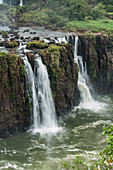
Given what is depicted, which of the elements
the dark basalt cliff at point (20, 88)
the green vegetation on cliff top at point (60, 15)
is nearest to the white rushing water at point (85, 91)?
the dark basalt cliff at point (20, 88)

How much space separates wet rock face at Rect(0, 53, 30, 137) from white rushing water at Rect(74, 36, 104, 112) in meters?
10.5

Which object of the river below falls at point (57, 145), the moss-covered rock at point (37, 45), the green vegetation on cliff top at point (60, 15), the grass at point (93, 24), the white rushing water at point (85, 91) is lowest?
the river below falls at point (57, 145)

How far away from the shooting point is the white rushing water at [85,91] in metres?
31.7

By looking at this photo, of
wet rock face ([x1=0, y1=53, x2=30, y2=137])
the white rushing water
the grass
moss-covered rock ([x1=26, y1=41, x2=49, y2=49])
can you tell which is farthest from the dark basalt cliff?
the grass

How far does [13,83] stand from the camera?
76.1 ft

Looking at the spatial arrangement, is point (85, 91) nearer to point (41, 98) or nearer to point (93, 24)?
point (41, 98)

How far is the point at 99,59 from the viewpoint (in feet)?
127

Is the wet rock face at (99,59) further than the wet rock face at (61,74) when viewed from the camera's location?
Yes

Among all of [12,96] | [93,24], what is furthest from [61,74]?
[93,24]

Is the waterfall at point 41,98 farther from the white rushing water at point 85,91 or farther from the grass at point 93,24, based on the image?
the grass at point 93,24

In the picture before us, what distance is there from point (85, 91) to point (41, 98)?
10.1 m

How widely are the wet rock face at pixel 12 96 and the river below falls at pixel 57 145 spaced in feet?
4.13

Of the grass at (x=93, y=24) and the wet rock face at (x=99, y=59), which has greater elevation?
the grass at (x=93, y=24)

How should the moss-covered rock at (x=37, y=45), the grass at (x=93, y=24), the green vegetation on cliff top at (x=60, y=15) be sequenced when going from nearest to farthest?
the moss-covered rock at (x=37, y=45) < the grass at (x=93, y=24) < the green vegetation on cliff top at (x=60, y=15)
